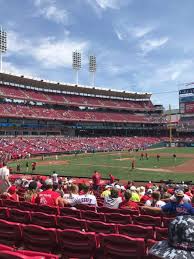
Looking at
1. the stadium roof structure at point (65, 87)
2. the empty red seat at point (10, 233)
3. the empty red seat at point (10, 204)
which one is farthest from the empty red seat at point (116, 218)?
the stadium roof structure at point (65, 87)

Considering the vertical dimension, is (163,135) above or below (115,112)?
below

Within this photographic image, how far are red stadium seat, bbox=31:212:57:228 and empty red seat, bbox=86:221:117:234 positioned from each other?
853 mm

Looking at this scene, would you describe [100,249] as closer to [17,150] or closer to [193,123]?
[17,150]

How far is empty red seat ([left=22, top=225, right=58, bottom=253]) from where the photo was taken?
614 cm

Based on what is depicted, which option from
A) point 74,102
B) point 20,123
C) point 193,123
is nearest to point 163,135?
point 193,123

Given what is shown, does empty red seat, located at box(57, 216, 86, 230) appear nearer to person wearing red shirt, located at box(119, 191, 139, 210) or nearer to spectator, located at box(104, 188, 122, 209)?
spectator, located at box(104, 188, 122, 209)

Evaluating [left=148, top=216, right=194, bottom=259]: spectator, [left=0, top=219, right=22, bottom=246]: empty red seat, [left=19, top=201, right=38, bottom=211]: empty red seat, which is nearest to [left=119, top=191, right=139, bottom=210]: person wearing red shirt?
[left=19, top=201, right=38, bottom=211]: empty red seat

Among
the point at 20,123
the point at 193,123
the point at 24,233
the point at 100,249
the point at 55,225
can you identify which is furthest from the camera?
the point at 193,123

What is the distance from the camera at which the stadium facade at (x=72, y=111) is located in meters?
79.7

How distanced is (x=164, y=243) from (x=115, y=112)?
106 meters

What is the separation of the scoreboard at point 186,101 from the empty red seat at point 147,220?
90.0 meters

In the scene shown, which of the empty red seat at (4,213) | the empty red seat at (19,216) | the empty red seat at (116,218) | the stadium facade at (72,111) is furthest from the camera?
the stadium facade at (72,111)

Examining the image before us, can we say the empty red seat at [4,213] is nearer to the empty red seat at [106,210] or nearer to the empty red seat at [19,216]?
the empty red seat at [19,216]

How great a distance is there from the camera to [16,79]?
83.5m
